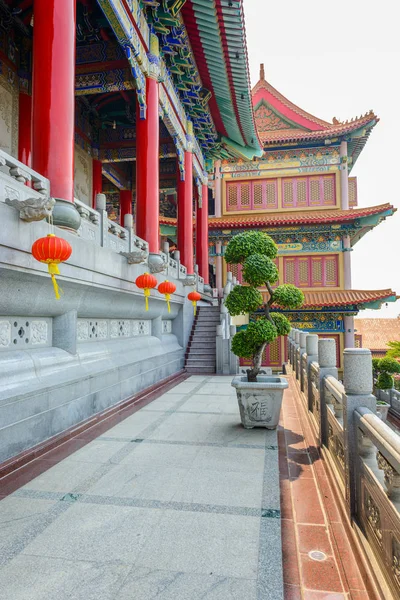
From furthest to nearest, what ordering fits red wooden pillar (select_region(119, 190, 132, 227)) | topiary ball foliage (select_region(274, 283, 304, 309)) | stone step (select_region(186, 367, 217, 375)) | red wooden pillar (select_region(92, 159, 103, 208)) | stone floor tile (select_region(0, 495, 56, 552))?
1. red wooden pillar (select_region(119, 190, 132, 227))
2. red wooden pillar (select_region(92, 159, 103, 208))
3. stone step (select_region(186, 367, 217, 375))
4. topiary ball foliage (select_region(274, 283, 304, 309))
5. stone floor tile (select_region(0, 495, 56, 552))

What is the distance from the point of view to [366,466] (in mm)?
2613

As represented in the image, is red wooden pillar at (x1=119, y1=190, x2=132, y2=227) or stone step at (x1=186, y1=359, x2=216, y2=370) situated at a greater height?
red wooden pillar at (x1=119, y1=190, x2=132, y2=227)

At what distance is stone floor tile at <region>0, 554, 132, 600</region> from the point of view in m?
2.14

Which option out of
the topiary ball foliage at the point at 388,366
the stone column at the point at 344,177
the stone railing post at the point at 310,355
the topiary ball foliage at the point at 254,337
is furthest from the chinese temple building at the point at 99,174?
the topiary ball foliage at the point at 388,366

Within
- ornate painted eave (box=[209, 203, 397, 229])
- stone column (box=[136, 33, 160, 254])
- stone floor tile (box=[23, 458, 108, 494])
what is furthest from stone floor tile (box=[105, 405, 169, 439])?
ornate painted eave (box=[209, 203, 397, 229])

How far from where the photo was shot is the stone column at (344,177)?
18.5 metres

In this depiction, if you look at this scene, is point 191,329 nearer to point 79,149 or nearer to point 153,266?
point 153,266

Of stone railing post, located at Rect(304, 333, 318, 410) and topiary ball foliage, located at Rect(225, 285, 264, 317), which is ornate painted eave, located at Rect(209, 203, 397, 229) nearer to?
stone railing post, located at Rect(304, 333, 318, 410)

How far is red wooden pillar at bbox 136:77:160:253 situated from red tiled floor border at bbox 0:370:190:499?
3790mm

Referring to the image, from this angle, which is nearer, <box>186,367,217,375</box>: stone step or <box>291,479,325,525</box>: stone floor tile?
<box>291,479,325,525</box>: stone floor tile

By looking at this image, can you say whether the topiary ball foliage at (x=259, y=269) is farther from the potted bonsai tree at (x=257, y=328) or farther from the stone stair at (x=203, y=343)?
the stone stair at (x=203, y=343)

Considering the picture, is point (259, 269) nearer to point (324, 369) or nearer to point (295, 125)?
point (324, 369)

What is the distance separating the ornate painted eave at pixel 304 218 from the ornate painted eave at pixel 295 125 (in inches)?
135

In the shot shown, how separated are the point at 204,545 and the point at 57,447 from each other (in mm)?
2740
